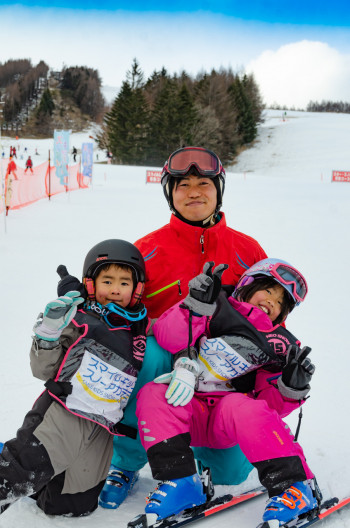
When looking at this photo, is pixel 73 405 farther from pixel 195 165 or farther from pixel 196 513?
pixel 195 165

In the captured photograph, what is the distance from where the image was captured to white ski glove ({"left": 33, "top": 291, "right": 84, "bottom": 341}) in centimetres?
181

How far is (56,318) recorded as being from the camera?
183 cm

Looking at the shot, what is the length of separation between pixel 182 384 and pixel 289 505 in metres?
0.60

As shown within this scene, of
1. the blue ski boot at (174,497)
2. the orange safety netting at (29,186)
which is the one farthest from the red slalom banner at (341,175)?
the blue ski boot at (174,497)

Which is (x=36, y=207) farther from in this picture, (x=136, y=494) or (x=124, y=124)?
(x=124, y=124)

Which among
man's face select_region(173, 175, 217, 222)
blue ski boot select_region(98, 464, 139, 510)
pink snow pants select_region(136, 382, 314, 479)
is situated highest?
man's face select_region(173, 175, 217, 222)

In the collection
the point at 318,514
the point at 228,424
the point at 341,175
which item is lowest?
the point at 318,514

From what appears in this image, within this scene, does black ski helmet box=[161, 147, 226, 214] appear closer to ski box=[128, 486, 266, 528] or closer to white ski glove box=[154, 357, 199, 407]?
white ski glove box=[154, 357, 199, 407]

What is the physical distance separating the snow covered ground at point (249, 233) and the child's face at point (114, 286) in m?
0.94

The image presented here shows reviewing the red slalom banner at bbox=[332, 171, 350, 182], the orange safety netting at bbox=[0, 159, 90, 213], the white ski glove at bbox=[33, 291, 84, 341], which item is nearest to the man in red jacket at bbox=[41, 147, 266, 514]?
the white ski glove at bbox=[33, 291, 84, 341]

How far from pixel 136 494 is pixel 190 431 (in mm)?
454

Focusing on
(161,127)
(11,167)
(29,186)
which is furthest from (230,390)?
(161,127)

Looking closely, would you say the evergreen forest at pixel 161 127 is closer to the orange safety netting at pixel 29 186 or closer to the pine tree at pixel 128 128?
the pine tree at pixel 128 128

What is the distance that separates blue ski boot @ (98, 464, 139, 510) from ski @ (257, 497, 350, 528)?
0.69 m
